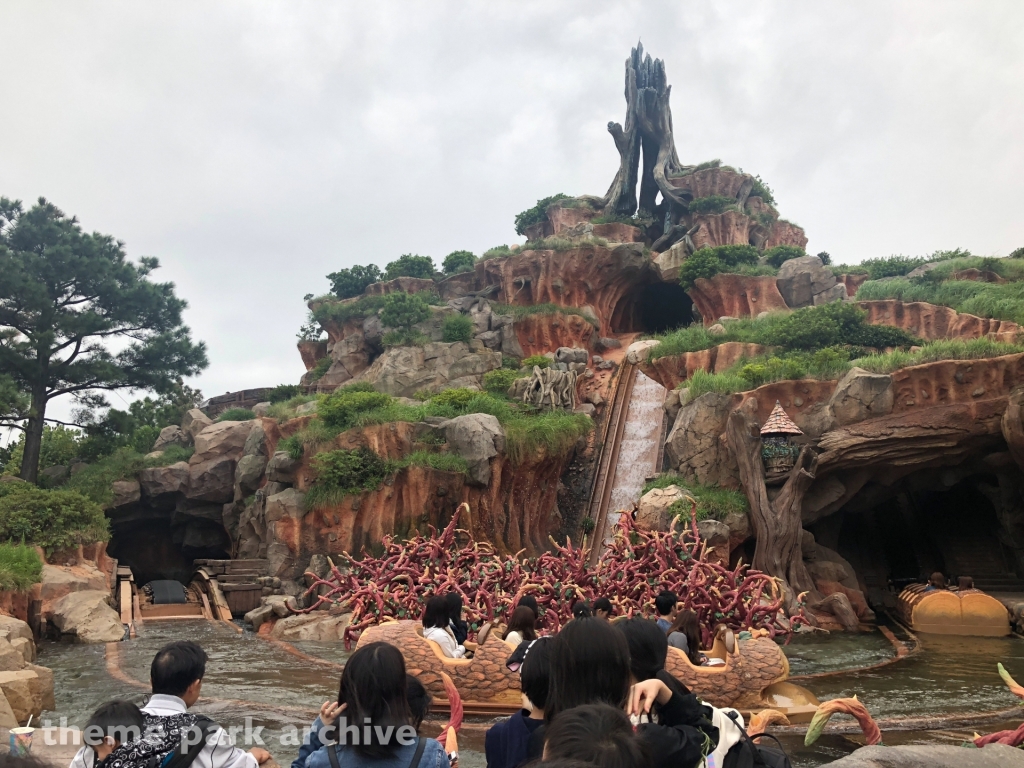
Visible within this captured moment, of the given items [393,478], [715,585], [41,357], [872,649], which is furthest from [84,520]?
[872,649]

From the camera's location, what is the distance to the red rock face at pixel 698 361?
817 inches

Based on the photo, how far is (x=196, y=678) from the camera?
278 centimetres

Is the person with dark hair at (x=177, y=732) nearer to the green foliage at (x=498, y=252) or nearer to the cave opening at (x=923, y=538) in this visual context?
the cave opening at (x=923, y=538)

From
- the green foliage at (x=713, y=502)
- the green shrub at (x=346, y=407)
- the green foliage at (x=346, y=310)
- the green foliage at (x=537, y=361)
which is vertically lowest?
the green foliage at (x=713, y=502)

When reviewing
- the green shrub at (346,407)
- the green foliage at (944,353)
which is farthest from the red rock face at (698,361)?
the green shrub at (346,407)

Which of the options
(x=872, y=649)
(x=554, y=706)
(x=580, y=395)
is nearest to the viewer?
(x=554, y=706)

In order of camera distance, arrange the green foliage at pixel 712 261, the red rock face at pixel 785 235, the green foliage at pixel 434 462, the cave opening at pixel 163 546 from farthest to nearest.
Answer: the red rock face at pixel 785 235 → the green foliage at pixel 712 261 → the cave opening at pixel 163 546 → the green foliage at pixel 434 462

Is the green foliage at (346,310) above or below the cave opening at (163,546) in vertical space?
above

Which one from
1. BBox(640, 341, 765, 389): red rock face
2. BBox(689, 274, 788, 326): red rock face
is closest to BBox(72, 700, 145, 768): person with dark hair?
BBox(640, 341, 765, 389): red rock face

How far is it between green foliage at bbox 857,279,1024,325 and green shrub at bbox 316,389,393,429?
609 inches

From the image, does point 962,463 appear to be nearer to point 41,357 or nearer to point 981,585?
point 981,585

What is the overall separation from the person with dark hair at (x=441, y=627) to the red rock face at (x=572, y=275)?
25314 millimetres

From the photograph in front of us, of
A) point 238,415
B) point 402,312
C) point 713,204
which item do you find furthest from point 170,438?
point 713,204

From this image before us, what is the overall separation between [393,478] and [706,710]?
1558 centimetres
